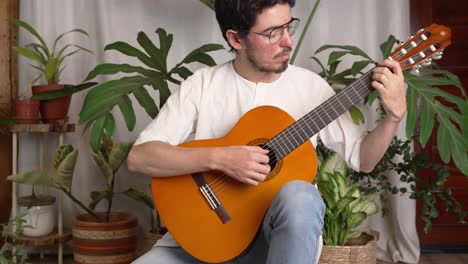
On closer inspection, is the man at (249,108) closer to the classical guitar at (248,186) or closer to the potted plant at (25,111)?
the classical guitar at (248,186)

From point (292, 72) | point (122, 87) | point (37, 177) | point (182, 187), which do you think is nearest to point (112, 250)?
point (37, 177)

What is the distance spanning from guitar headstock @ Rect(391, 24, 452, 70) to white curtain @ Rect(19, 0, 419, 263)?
1.48m

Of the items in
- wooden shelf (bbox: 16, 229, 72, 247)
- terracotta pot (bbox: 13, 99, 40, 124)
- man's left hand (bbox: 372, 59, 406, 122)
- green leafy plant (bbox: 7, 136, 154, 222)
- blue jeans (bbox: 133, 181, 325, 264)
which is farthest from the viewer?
terracotta pot (bbox: 13, 99, 40, 124)

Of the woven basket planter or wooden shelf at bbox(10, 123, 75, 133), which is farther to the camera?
wooden shelf at bbox(10, 123, 75, 133)

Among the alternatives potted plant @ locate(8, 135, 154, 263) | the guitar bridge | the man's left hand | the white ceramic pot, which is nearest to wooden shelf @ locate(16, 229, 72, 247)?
the white ceramic pot

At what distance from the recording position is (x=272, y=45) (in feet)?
5.19

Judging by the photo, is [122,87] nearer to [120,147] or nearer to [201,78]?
[201,78]

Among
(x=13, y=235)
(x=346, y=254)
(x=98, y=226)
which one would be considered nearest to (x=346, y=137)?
(x=346, y=254)

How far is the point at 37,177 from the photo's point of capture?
98.0 inches

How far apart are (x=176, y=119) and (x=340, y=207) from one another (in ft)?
2.41

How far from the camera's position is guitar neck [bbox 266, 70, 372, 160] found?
57.8 inches

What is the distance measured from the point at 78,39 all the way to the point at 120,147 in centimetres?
79

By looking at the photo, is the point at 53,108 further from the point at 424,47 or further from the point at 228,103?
the point at 424,47

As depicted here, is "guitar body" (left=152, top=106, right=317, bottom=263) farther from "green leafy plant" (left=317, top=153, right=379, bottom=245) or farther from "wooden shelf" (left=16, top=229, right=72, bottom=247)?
"wooden shelf" (left=16, top=229, right=72, bottom=247)
